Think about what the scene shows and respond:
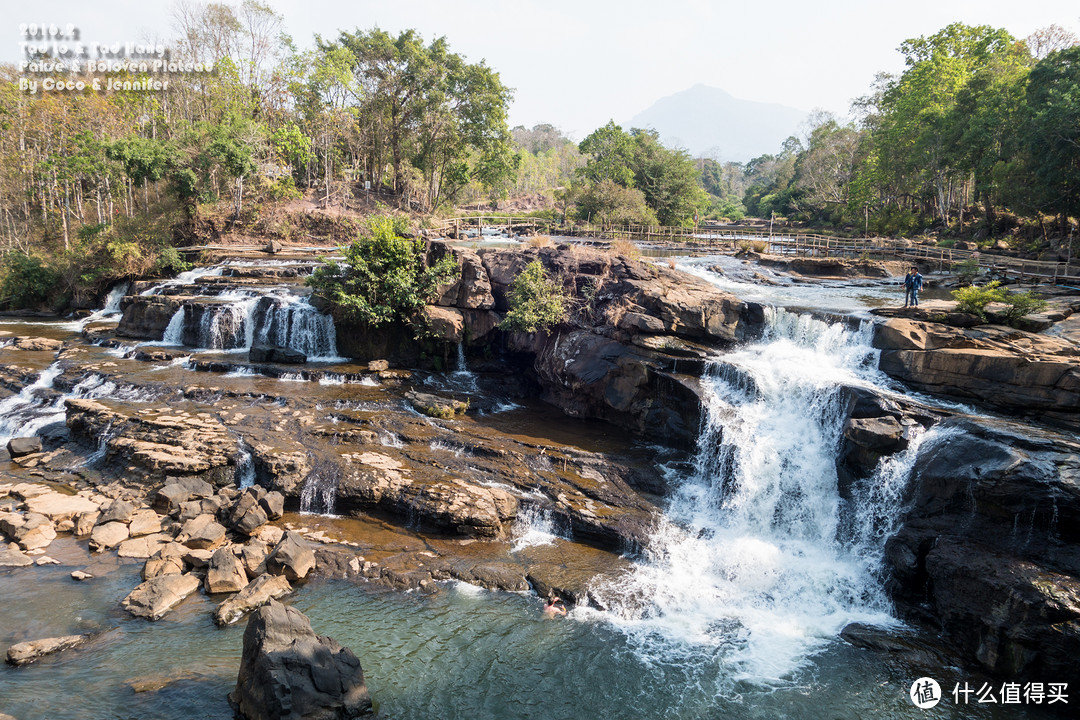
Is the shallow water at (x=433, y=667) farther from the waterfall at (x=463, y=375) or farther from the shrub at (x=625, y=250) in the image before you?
the shrub at (x=625, y=250)

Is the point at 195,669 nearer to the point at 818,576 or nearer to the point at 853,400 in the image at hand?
the point at 818,576

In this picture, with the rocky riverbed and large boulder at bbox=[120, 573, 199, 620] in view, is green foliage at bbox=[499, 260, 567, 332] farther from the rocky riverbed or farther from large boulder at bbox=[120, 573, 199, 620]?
large boulder at bbox=[120, 573, 199, 620]

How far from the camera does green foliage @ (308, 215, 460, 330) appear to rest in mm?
18672

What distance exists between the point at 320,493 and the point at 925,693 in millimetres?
11329

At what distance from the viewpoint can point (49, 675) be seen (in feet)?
26.2

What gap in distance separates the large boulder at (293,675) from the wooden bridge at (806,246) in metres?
23.9

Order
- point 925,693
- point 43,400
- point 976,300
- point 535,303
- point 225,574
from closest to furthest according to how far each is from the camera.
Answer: point 925,693, point 225,574, point 976,300, point 43,400, point 535,303

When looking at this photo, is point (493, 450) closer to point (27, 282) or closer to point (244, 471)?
point (244, 471)

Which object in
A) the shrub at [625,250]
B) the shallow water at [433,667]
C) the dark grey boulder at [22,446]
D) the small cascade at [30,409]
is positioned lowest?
the shallow water at [433,667]

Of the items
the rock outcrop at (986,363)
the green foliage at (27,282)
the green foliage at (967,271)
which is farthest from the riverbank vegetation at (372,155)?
the rock outcrop at (986,363)

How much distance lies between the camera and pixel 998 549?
31.5ft

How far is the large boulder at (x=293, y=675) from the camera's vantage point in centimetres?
723

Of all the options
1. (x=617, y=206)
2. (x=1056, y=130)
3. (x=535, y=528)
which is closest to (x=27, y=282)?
(x=535, y=528)

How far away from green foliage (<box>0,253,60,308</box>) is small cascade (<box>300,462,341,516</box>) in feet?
72.8
